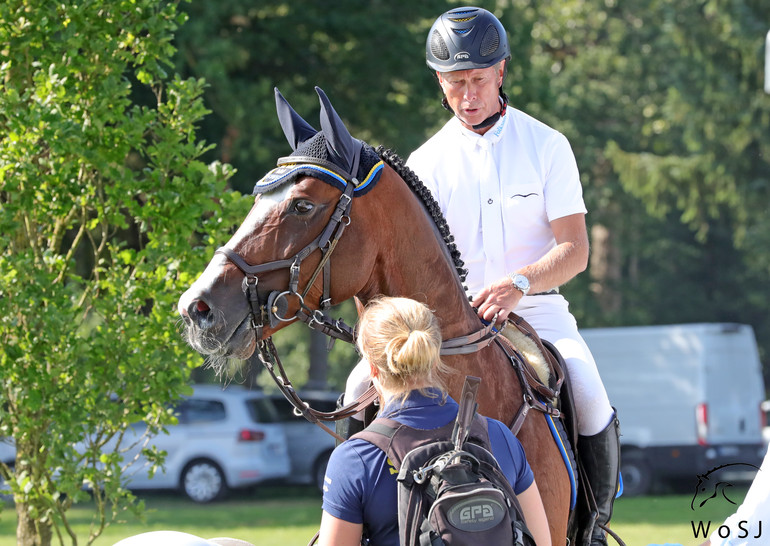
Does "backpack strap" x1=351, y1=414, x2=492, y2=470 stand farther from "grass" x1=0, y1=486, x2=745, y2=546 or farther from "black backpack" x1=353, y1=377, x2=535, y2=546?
"grass" x1=0, y1=486, x2=745, y2=546

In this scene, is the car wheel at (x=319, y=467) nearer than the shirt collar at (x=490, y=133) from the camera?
No

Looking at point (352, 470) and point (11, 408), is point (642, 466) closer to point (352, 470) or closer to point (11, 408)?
point (11, 408)

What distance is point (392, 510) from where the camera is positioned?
277 centimetres

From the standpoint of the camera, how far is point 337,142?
3346 mm

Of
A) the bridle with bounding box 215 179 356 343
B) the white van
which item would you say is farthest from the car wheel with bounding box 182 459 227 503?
the bridle with bounding box 215 179 356 343

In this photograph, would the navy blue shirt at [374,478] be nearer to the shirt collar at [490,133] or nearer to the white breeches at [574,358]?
the white breeches at [574,358]

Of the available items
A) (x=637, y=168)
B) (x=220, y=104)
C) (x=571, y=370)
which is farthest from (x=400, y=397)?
(x=637, y=168)

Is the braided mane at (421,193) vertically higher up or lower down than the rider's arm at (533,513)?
higher up

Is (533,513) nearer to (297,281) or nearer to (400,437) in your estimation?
(400,437)

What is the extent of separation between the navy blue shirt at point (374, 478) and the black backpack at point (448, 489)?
0.03 meters

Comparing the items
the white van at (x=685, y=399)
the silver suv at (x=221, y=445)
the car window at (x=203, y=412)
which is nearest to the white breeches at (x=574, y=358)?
the silver suv at (x=221, y=445)

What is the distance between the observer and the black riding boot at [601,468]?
406 cm

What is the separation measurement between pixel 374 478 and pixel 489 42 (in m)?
1.99

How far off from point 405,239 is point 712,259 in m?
32.3
